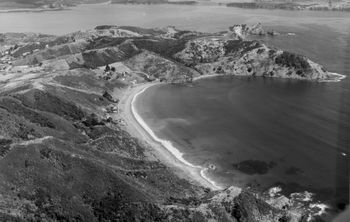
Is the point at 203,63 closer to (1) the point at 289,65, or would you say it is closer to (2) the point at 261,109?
(1) the point at 289,65

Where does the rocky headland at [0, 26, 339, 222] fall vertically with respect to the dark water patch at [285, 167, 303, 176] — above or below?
above

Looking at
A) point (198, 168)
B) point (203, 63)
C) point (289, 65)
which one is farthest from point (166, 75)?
point (198, 168)

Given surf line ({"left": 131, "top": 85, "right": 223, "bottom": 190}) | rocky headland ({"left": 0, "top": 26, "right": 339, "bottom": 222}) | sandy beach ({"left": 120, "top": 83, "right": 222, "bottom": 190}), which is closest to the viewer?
rocky headland ({"left": 0, "top": 26, "right": 339, "bottom": 222})

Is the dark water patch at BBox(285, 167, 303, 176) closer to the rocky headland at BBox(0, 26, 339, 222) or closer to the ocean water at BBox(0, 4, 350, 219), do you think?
the ocean water at BBox(0, 4, 350, 219)

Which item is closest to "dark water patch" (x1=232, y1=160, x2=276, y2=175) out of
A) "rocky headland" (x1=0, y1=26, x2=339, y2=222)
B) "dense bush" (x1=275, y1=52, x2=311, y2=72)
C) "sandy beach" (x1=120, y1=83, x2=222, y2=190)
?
"sandy beach" (x1=120, y1=83, x2=222, y2=190)

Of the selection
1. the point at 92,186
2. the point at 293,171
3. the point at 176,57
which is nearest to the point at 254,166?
the point at 293,171
